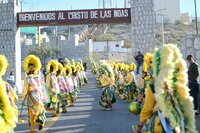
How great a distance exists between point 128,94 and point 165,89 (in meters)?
13.5

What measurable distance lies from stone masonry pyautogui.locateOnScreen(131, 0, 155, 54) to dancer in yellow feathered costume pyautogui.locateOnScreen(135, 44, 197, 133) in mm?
17759

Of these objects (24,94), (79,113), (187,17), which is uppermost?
(187,17)

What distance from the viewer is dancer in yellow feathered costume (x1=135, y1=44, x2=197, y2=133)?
5.42m

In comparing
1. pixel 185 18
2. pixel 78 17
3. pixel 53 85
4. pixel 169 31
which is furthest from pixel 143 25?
pixel 185 18

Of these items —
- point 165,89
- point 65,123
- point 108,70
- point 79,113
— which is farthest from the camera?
point 108,70

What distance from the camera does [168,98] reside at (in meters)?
5.54

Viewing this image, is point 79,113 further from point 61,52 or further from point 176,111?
point 61,52

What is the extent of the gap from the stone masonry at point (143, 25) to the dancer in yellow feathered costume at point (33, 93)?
12.9 m

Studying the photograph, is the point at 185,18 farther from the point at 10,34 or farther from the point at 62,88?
the point at 62,88

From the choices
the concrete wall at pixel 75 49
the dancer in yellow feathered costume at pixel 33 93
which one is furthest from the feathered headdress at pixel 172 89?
the concrete wall at pixel 75 49

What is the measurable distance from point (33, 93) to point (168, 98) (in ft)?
20.1

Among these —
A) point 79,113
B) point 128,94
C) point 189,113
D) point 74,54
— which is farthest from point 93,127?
point 74,54

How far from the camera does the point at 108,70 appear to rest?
1628cm

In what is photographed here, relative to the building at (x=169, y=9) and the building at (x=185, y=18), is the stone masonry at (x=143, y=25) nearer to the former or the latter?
the building at (x=169, y=9)
